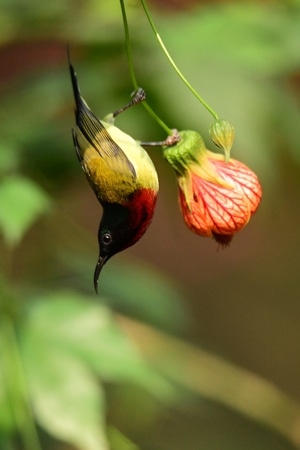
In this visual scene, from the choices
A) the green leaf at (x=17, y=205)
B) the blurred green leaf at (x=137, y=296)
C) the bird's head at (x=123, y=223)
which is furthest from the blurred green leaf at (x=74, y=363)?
the bird's head at (x=123, y=223)

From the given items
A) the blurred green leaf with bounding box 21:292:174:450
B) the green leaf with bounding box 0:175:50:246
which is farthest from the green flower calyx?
the blurred green leaf with bounding box 21:292:174:450

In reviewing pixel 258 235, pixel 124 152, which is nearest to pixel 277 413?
pixel 124 152

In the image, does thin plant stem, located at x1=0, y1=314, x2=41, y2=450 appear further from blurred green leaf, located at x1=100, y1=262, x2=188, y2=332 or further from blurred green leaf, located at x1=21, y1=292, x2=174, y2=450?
blurred green leaf, located at x1=100, y1=262, x2=188, y2=332

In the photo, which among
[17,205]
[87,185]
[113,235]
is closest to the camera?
[113,235]

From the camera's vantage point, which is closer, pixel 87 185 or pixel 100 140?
pixel 100 140

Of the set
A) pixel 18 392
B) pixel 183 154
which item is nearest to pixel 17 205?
pixel 18 392

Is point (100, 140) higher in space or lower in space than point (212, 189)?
higher

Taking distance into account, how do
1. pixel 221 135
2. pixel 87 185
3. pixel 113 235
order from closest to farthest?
pixel 113 235 < pixel 221 135 < pixel 87 185

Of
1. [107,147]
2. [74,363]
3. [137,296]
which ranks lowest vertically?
[137,296]

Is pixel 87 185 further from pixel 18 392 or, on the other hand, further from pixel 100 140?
pixel 100 140

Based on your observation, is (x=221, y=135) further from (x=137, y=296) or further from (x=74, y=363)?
(x=137, y=296)
